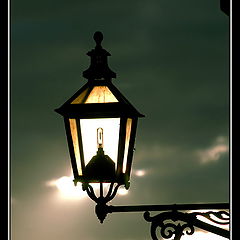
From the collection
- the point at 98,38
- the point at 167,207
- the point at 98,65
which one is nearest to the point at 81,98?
the point at 98,65

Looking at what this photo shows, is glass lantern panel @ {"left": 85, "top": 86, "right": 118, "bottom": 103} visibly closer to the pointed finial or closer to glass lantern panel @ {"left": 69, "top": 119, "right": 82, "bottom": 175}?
glass lantern panel @ {"left": 69, "top": 119, "right": 82, "bottom": 175}

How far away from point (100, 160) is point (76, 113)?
15.2 inches

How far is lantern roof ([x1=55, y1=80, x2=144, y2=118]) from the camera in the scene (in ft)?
18.7

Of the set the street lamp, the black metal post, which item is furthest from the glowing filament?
the black metal post

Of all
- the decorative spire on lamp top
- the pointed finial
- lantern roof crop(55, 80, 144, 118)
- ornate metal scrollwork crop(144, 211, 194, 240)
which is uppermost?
the pointed finial

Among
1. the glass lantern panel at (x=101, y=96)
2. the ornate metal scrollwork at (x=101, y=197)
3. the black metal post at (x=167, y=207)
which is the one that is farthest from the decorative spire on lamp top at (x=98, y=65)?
the black metal post at (x=167, y=207)

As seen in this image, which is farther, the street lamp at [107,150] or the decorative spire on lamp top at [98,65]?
the decorative spire on lamp top at [98,65]

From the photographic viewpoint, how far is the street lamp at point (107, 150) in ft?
18.5

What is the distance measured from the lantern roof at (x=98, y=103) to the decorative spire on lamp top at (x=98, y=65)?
0.25 feet

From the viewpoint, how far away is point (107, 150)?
5777 millimetres

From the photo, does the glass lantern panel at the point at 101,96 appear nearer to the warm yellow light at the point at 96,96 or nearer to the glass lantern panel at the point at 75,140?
the warm yellow light at the point at 96,96

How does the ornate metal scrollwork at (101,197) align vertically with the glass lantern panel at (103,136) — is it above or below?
below

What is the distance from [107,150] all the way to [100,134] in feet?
0.42
